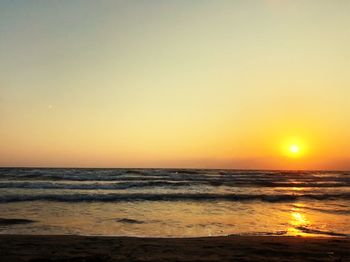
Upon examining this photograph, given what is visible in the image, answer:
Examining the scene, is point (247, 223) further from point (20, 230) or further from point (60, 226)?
point (20, 230)

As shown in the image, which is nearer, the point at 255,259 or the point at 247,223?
the point at 255,259

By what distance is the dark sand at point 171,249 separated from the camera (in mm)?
7875

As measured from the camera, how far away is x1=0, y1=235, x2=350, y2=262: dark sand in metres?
7.88

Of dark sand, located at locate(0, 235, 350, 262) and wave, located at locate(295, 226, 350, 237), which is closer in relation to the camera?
dark sand, located at locate(0, 235, 350, 262)

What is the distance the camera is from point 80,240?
390 inches

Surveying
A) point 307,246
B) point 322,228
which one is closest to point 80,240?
point 307,246

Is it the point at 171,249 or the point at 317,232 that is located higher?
the point at 171,249

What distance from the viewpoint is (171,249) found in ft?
28.6

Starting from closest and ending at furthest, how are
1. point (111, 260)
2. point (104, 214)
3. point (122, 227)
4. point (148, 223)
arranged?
point (111, 260)
point (122, 227)
point (148, 223)
point (104, 214)

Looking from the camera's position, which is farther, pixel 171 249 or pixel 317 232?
pixel 317 232

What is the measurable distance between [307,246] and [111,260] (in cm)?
463

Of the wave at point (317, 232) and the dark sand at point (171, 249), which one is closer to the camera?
the dark sand at point (171, 249)

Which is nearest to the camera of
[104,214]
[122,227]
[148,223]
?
[122,227]

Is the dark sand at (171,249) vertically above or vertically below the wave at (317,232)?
above
